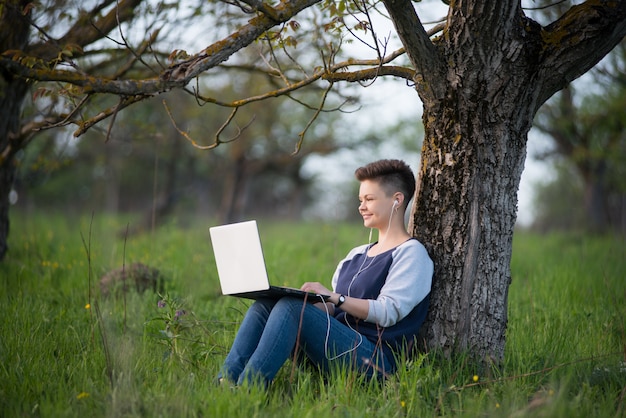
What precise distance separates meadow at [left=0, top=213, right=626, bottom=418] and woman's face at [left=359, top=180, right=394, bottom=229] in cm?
81

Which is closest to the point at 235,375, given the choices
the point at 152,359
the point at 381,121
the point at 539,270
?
the point at 152,359

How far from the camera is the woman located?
2906 millimetres

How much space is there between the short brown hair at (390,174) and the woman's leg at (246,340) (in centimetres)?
94

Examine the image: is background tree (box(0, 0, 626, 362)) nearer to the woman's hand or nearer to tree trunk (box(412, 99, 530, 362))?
tree trunk (box(412, 99, 530, 362))

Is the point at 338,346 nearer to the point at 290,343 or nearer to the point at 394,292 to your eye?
the point at 290,343

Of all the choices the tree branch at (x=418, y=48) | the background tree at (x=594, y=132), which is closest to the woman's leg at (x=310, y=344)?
the tree branch at (x=418, y=48)

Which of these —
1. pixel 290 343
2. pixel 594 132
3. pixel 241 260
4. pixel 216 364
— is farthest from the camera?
pixel 594 132

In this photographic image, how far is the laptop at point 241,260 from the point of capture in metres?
2.76

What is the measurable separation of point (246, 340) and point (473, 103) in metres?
1.80

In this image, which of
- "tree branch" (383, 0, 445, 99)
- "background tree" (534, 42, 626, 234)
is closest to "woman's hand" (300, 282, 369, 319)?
"tree branch" (383, 0, 445, 99)

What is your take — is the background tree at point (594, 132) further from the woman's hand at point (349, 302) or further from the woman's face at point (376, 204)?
the woman's hand at point (349, 302)

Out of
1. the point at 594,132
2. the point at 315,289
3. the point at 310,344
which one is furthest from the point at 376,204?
the point at 594,132

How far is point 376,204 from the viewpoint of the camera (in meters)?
3.35

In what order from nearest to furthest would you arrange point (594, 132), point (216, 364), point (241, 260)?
point (241, 260) < point (216, 364) < point (594, 132)
